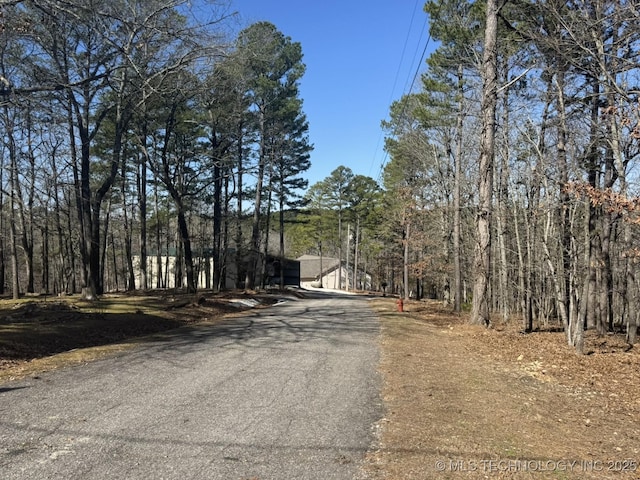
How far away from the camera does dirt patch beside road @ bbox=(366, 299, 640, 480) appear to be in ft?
12.9

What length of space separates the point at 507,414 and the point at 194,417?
3.54 meters

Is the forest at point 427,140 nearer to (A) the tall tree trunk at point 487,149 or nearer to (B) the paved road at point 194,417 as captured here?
(A) the tall tree trunk at point 487,149

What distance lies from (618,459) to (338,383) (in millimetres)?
3495

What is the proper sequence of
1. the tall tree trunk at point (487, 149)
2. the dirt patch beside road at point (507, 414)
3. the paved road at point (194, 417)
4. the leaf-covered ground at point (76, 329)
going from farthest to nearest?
the tall tree trunk at point (487, 149), the leaf-covered ground at point (76, 329), the dirt patch beside road at point (507, 414), the paved road at point (194, 417)

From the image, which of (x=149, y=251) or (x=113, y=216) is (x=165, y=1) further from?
(x=149, y=251)

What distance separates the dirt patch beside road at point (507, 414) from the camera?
393cm

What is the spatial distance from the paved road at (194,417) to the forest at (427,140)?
5041 mm

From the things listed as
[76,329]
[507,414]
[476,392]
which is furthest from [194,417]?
[76,329]

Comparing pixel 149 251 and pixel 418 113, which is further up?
pixel 418 113

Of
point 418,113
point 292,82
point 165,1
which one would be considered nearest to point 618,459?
point 165,1

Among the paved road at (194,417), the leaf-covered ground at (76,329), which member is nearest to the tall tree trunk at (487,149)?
the paved road at (194,417)

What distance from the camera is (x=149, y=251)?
5938cm

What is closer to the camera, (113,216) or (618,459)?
(618,459)

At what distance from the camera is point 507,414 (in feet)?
17.6
